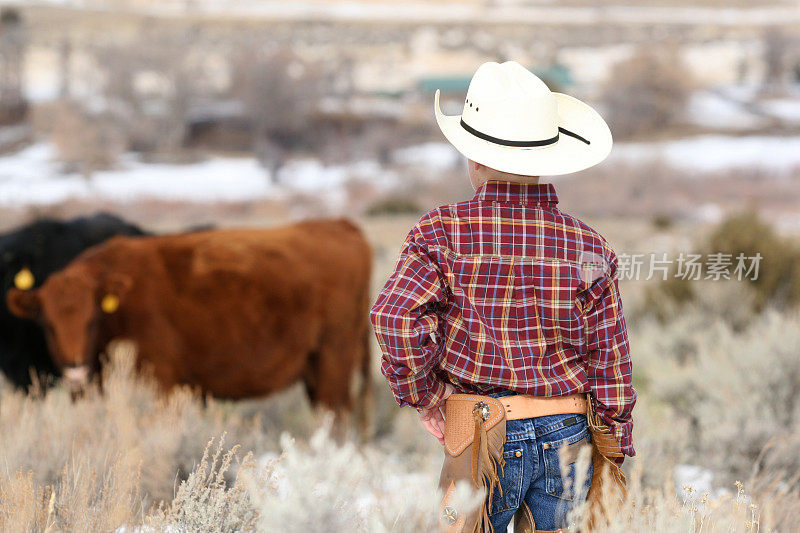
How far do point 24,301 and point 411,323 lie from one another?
10.4 feet

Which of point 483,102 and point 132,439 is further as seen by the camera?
point 132,439

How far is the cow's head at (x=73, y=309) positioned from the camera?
13.1 feet

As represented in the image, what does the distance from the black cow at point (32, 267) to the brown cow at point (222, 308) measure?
67 centimetres

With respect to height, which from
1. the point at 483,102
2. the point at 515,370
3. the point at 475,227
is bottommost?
the point at 515,370

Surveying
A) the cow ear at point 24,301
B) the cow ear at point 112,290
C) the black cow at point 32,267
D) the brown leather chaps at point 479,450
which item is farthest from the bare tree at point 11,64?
the brown leather chaps at point 479,450

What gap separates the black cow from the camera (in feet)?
15.9

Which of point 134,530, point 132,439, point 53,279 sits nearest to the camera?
Answer: point 134,530

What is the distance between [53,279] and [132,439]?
4.36ft

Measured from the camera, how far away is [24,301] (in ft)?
13.6

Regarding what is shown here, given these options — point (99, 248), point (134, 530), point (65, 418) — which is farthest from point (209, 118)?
point (134, 530)

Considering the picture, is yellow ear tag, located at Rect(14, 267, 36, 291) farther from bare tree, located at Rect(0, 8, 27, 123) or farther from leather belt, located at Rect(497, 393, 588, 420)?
bare tree, located at Rect(0, 8, 27, 123)

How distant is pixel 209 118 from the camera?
2044cm

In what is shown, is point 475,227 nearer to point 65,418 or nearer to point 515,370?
point 515,370

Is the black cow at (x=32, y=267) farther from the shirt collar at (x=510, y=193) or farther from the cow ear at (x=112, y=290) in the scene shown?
the shirt collar at (x=510, y=193)
